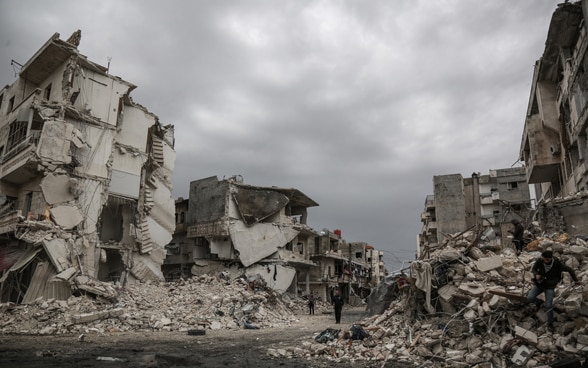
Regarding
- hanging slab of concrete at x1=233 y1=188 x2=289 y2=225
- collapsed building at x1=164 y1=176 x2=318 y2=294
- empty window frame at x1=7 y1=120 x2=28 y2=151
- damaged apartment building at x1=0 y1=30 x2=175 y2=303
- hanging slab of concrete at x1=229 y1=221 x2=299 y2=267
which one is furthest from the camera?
hanging slab of concrete at x1=233 y1=188 x2=289 y2=225

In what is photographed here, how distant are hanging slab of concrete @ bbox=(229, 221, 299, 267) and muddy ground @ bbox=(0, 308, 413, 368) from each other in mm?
17710

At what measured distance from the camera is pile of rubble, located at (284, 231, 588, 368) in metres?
7.31

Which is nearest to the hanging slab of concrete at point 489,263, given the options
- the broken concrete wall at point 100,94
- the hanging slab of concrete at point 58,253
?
the hanging slab of concrete at point 58,253

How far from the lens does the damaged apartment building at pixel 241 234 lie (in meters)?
32.0

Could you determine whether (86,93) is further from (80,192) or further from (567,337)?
(567,337)

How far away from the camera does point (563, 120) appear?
790 inches

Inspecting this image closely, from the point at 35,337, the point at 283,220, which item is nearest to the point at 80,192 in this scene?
the point at 35,337

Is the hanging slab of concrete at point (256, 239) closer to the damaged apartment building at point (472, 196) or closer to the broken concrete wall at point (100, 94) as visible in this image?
the broken concrete wall at point (100, 94)

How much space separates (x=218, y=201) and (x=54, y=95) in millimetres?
13791

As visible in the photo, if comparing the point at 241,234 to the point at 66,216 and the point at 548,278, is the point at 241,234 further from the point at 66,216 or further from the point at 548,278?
the point at 548,278

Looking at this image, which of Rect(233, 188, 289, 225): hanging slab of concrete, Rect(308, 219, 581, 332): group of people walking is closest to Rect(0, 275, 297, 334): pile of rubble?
Rect(233, 188, 289, 225): hanging slab of concrete

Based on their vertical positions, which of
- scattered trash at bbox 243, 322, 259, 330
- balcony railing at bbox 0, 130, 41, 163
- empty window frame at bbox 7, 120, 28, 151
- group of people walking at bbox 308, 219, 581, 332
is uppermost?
empty window frame at bbox 7, 120, 28, 151

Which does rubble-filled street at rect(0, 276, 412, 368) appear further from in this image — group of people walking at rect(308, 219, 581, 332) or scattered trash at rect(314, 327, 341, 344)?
group of people walking at rect(308, 219, 581, 332)

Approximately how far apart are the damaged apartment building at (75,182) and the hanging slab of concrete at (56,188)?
44 mm
